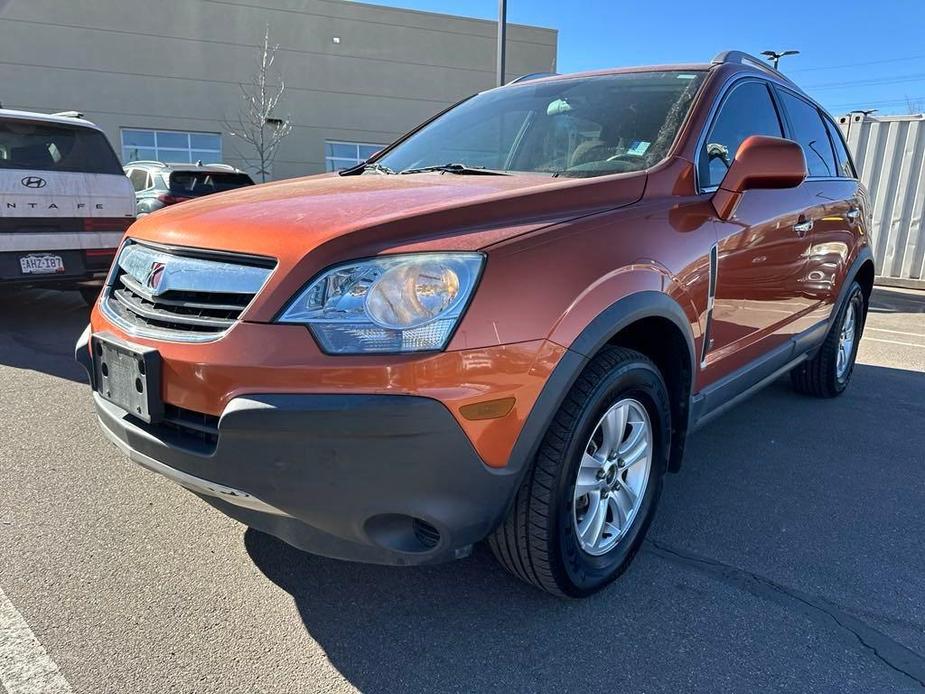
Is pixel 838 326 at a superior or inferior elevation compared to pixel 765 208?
inferior

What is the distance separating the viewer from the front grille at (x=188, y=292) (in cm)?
190

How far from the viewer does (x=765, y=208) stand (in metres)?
3.07

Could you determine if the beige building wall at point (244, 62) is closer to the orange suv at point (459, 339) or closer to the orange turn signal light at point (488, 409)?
the orange suv at point (459, 339)

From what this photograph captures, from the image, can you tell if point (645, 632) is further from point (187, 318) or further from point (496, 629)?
point (187, 318)

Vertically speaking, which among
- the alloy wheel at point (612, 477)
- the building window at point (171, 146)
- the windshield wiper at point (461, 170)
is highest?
the building window at point (171, 146)

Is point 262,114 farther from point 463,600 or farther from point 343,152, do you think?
point 463,600

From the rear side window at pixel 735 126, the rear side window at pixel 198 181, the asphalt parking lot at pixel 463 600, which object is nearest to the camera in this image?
the asphalt parking lot at pixel 463 600

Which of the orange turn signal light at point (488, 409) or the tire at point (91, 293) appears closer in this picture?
the orange turn signal light at point (488, 409)

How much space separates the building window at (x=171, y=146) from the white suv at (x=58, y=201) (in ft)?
48.8

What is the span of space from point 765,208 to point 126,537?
9.93ft

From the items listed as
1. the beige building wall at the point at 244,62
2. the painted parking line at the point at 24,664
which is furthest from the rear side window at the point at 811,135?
the beige building wall at the point at 244,62

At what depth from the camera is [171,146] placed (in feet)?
68.3

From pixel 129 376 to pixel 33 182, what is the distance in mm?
4693

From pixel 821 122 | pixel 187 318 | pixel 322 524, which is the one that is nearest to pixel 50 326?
pixel 187 318
